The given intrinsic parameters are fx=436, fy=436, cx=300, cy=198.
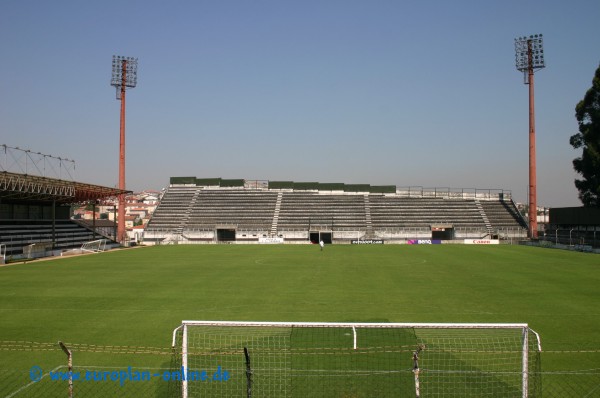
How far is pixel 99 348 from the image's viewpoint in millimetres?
10594

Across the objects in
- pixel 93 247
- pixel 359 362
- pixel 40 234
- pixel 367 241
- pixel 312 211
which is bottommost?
pixel 367 241

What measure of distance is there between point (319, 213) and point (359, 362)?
55507 mm

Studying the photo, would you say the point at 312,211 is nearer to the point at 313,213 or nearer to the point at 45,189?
the point at 313,213

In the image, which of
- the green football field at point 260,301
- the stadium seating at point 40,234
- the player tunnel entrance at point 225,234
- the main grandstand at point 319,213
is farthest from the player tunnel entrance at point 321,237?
the green football field at point 260,301

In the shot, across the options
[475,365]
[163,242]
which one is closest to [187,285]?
[475,365]

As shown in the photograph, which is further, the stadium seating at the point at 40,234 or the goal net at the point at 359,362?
the stadium seating at the point at 40,234

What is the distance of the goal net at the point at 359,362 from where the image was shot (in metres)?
7.58

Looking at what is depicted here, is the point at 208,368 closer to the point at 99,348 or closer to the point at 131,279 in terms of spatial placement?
the point at 99,348

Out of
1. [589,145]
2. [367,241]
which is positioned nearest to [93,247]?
[367,241]

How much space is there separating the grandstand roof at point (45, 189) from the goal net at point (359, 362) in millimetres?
26039

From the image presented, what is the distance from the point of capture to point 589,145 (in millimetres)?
43469

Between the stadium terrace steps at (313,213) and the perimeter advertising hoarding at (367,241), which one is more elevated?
the stadium terrace steps at (313,213)

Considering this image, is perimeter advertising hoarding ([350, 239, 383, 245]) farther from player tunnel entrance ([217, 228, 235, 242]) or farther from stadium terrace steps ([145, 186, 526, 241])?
player tunnel entrance ([217, 228, 235, 242])

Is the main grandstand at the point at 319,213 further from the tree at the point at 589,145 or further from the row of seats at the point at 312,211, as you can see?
the tree at the point at 589,145
